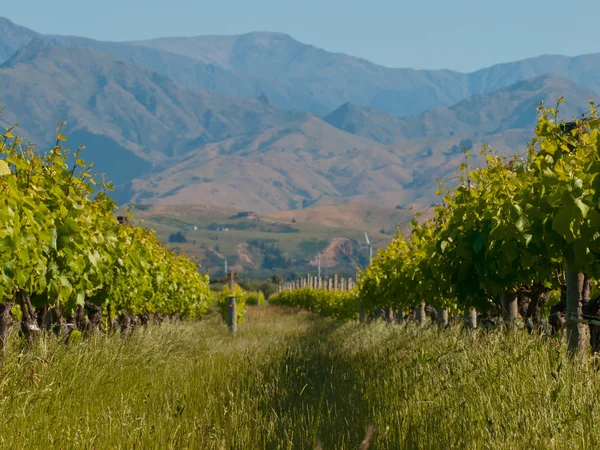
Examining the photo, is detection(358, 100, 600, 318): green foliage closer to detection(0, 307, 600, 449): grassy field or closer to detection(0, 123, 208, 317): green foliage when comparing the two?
detection(0, 307, 600, 449): grassy field

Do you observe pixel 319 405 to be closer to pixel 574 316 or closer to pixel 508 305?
pixel 574 316

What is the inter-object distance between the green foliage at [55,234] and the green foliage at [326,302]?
18.3 meters

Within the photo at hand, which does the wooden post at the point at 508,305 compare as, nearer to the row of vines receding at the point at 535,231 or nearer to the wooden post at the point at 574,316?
the row of vines receding at the point at 535,231

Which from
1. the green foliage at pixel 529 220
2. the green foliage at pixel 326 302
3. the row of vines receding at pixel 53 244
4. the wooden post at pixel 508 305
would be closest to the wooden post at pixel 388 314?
the green foliage at pixel 326 302

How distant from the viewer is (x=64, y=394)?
7996 mm

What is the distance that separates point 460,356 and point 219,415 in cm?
252

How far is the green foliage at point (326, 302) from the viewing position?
40203mm

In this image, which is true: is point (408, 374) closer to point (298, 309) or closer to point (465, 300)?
point (465, 300)

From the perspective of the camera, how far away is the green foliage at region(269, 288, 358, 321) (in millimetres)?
40203

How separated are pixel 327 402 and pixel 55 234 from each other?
3.52 m

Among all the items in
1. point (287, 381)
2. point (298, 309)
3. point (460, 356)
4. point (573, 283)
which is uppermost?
point (573, 283)

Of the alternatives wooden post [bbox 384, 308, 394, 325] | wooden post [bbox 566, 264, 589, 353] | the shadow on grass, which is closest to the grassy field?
the shadow on grass

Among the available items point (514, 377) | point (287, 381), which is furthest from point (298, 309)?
point (514, 377)

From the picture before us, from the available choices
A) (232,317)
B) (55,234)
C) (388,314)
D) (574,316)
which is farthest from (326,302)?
(574,316)
